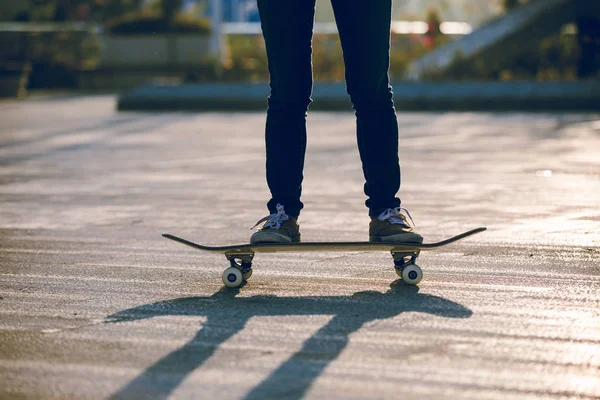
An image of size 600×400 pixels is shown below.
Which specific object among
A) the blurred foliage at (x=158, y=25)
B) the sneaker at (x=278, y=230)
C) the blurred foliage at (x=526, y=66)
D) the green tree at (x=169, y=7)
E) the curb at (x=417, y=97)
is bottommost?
the curb at (x=417, y=97)

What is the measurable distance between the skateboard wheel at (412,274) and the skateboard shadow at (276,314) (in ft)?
0.10

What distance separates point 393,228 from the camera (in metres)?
4.63

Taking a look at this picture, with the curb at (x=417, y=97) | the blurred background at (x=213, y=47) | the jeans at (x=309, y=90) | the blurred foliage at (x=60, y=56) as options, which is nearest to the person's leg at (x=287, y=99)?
the jeans at (x=309, y=90)

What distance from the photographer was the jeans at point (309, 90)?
469 cm

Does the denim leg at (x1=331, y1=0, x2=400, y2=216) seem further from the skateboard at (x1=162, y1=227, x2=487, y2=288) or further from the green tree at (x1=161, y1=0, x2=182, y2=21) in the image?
the green tree at (x1=161, y1=0, x2=182, y2=21)

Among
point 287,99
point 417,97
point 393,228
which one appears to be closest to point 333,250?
point 393,228

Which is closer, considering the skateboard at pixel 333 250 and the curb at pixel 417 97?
the skateboard at pixel 333 250

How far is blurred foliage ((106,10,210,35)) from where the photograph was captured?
82.9ft

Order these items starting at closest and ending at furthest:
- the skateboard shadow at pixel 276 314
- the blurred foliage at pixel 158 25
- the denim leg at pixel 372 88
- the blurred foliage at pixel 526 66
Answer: the skateboard shadow at pixel 276 314
the denim leg at pixel 372 88
the blurred foliage at pixel 526 66
the blurred foliage at pixel 158 25

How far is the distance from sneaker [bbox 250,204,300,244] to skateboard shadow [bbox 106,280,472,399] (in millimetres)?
290

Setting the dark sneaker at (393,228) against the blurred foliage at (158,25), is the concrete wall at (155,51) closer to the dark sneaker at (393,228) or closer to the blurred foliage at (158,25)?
the blurred foliage at (158,25)

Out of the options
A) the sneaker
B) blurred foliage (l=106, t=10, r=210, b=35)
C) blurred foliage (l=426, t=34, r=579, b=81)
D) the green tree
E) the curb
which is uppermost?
the green tree

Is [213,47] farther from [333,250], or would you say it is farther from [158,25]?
[333,250]

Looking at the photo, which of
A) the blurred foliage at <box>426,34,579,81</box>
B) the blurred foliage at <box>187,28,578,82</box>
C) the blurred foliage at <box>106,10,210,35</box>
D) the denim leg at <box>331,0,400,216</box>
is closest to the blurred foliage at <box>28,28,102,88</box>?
the blurred foliage at <box>106,10,210,35</box>
